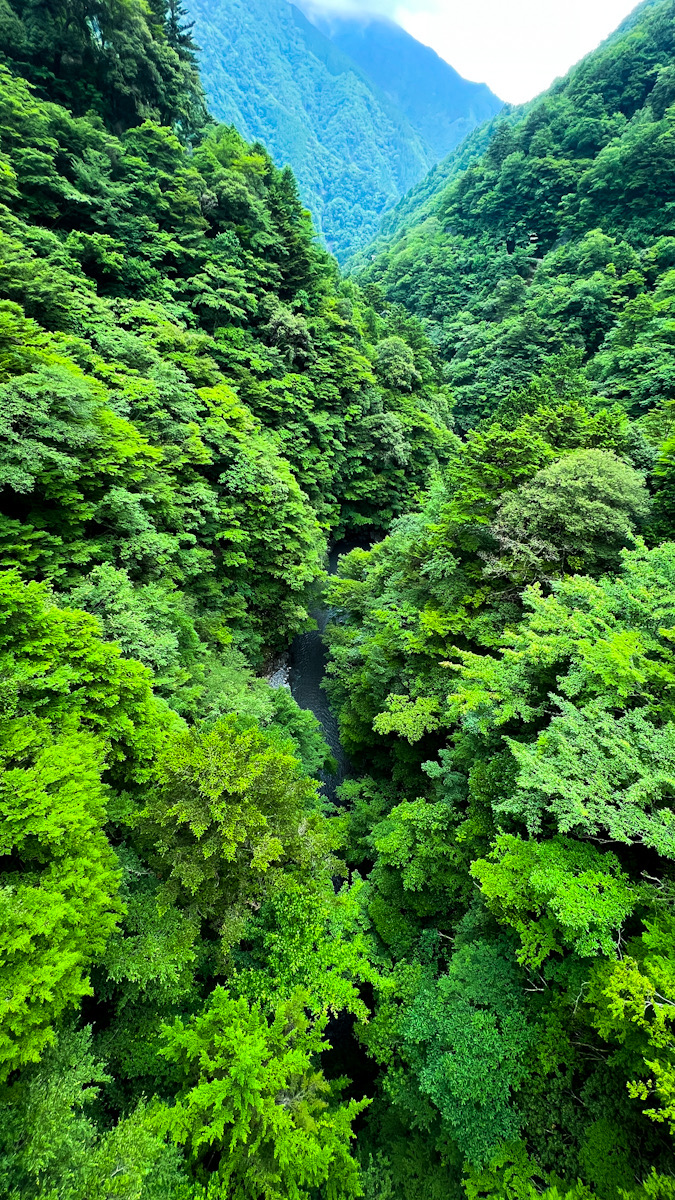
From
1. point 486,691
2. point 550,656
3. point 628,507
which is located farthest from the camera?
point 628,507

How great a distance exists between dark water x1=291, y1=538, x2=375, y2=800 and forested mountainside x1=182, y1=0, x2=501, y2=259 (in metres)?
111

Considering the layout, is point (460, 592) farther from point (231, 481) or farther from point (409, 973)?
point (409, 973)

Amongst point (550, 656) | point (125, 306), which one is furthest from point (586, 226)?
point (550, 656)

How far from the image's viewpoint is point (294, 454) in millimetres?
21953

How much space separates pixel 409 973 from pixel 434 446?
27.5 meters

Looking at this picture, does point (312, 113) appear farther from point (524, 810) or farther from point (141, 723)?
point (524, 810)

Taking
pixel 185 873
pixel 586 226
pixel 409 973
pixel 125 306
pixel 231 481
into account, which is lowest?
pixel 409 973

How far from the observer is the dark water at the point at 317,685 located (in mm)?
17842

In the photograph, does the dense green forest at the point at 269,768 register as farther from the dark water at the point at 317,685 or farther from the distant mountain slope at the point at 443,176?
the distant mountain slope at the point at 443,176

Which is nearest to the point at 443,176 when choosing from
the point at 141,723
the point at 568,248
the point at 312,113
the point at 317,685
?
the point at 568,248

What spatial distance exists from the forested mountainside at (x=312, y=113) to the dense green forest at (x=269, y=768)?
356ft

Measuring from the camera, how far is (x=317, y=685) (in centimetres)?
2169

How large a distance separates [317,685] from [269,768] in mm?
13801

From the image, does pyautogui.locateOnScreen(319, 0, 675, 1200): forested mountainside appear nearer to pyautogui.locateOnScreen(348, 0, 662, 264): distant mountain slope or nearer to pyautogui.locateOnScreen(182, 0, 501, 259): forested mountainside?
pyautogui.locateOnScreen(348, 0, 662, 264): distant mountain slope
